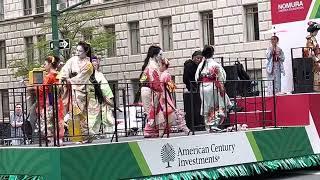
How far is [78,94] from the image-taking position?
12.4 metres

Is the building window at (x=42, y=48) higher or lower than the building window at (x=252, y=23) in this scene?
lower

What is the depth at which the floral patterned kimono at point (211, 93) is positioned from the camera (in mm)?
14273

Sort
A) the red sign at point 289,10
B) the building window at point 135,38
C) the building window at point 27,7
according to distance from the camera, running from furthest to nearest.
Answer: the building window at point 27,7 < the building window at point 135,38 < the red sign at point 289,10

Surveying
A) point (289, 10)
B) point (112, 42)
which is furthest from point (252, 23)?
point (289, 10)

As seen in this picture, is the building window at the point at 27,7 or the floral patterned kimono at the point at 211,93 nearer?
the floral patterned kimono at the point at 211,93

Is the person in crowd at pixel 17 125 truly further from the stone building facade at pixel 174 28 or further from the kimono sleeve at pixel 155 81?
the stone building facade at pixel 174 28

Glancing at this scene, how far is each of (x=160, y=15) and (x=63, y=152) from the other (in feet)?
92.9

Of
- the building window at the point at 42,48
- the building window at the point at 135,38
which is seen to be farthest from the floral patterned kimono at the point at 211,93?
the building window at the point at 135,38

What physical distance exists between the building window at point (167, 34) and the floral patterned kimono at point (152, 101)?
25831mm

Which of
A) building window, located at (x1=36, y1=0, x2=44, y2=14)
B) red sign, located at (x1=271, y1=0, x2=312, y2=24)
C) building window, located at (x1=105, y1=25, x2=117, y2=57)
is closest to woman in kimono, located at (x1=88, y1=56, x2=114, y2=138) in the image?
red sign, located at (x1=271, y1=0, x2=312, y2=24)

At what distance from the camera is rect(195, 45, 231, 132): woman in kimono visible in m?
14.3

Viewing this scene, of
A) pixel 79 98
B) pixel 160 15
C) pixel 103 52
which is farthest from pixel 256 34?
pixel 79 98

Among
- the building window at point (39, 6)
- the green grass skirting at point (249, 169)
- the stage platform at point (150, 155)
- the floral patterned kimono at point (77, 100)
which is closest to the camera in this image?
the stage platform at point (150, 155)

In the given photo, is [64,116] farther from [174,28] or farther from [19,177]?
[174,28]
